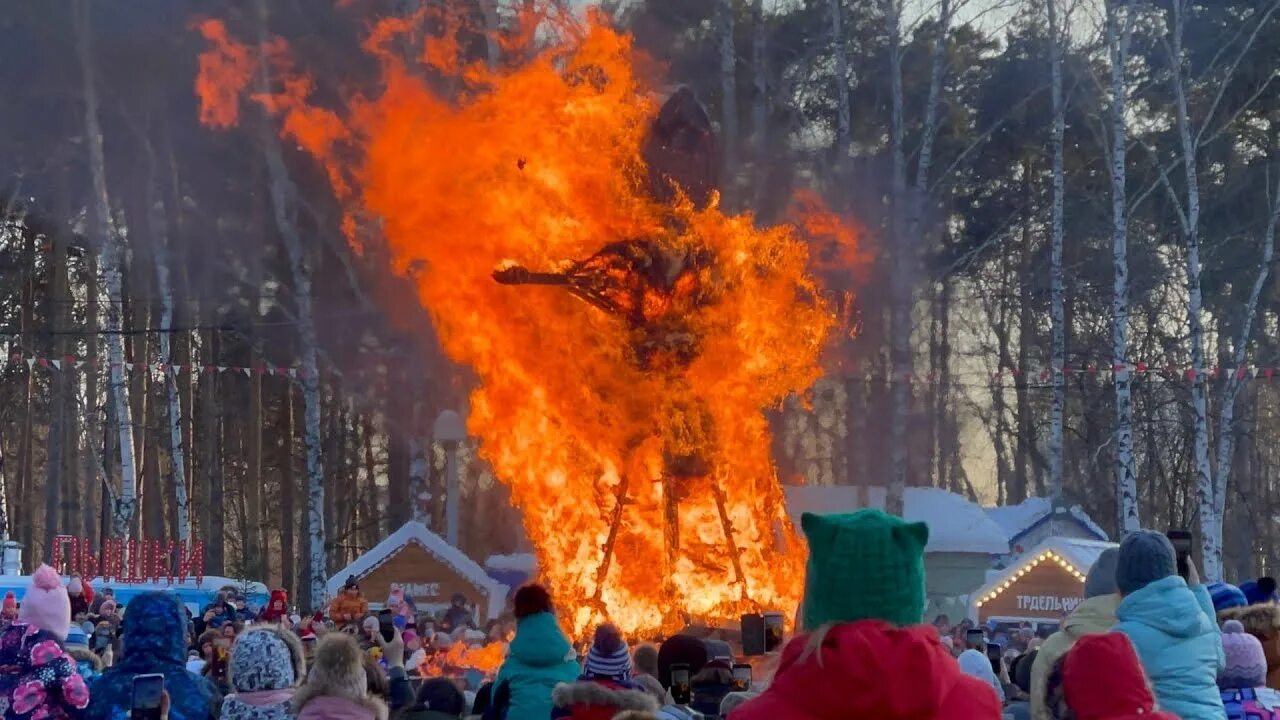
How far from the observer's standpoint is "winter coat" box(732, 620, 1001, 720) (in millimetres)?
3562

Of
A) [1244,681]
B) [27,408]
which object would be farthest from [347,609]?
[27,408]

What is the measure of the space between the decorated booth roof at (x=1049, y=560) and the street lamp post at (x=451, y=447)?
8.66 meters

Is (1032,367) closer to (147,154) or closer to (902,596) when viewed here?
(147,154)

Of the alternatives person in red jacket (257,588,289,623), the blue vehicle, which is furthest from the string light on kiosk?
person in red jacket (257,588,289,623)

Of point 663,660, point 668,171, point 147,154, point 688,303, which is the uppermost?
point 147,154

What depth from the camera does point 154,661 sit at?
681cm

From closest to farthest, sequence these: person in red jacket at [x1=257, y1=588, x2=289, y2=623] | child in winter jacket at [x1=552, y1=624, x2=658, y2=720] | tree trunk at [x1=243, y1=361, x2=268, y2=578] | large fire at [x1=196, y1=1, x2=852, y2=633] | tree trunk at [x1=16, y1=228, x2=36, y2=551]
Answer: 1. child in winter jacket at [x1=552, y1=624, x2=658, y2=720]
2. person in red jacket at [x1=257, y1=588, x2=289, y2=623]
3. large fire at [x1=196, y1=1, x2=852, y2=633]
4. tree trunk at [x1=243, y1=361, x2=268, y2=578]
5. tree trunk at [x1=16, y1=228, x2=36, y2=551]

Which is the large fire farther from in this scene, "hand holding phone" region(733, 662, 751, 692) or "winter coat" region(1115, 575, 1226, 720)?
"winter coat" region(1115, 575, 1226, 720)

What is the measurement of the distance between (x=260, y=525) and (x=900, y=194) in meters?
19.4

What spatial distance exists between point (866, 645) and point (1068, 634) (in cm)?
272

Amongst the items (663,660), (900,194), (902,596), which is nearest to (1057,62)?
(900,194)

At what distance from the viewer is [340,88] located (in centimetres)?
2941

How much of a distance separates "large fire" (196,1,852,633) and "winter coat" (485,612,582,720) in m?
11.9

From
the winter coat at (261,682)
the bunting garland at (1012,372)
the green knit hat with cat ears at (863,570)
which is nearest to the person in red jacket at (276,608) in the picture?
the winter coat at (261,682)
